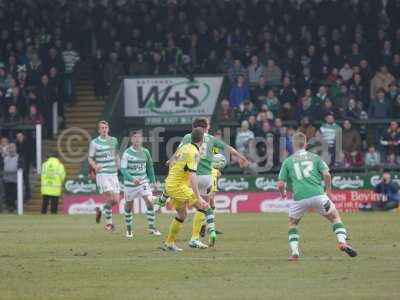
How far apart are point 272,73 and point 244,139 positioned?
3861 millimetres

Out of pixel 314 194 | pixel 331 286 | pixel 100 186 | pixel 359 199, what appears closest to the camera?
pixel 331 286

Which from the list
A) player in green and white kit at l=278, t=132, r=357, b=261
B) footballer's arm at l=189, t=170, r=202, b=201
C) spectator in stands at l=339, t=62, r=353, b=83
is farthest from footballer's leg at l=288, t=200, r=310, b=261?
spectator in stands at l=339, t=62, r=353, b=83

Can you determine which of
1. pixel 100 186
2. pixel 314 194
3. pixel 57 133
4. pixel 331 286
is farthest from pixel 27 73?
pixel 331 286

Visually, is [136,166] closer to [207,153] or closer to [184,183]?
[207,153]

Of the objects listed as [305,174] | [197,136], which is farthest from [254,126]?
[305,174]

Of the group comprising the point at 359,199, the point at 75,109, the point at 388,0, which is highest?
the point at 388,0

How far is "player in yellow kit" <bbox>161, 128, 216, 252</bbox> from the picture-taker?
62.8ft

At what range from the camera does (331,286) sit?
47.4 ft

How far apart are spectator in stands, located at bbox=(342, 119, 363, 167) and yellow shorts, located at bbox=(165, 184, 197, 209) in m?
16.5

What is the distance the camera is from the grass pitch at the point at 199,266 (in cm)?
1412

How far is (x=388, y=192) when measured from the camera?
34656mm

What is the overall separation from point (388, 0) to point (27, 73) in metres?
12.5

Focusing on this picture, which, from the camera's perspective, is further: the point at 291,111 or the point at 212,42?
the point at 212,42

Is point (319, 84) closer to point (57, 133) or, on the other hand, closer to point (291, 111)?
point (291, 111)
